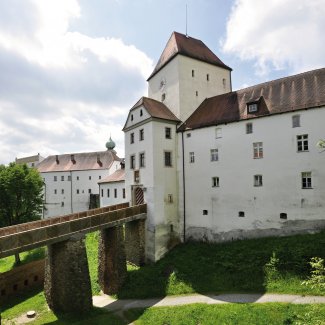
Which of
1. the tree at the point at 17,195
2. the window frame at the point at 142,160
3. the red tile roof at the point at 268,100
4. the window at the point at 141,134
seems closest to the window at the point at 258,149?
the red tile roof at the point at 268,100

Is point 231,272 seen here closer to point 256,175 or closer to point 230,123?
point 256,175

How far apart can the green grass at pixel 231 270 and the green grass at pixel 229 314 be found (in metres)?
2.10

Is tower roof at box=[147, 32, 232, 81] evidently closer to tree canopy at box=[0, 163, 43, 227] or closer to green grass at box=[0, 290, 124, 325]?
tree canopy at box=[0, 163, 43, 227]

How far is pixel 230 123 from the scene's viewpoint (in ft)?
73.0

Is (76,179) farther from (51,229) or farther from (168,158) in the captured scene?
(51,229)

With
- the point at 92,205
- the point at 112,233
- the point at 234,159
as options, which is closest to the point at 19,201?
the point at 112,233

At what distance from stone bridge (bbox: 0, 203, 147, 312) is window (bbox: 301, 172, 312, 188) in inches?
500

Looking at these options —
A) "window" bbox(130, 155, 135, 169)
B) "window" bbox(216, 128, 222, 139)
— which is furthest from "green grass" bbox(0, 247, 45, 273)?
"window" bbox(216, 128, 222, 139)

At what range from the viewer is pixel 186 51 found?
27.4 metres

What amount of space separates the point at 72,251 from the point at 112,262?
175 inches

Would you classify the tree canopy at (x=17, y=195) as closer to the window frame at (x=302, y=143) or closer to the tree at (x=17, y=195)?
the tree at (x=17, y=195)

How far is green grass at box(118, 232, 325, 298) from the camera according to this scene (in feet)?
53.1

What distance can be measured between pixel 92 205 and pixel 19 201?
67.3 ft

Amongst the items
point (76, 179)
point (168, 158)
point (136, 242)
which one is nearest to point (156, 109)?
point (168, 158)
